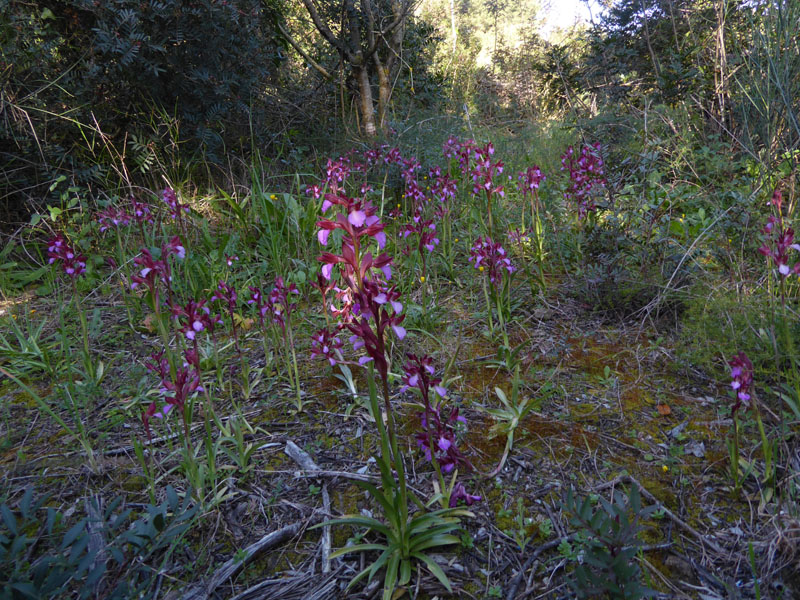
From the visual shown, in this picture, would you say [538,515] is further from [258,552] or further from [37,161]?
[37,161]

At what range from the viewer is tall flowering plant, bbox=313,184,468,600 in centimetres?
129

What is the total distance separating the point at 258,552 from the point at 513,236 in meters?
2.57

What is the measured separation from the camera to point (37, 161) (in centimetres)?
439

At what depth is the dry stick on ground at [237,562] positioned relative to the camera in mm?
1415

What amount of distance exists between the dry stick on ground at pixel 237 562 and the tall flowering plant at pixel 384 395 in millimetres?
218

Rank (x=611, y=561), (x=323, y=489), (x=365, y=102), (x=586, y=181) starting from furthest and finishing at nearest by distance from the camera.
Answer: (x=365, y=102) < (x=586, y=181) < (x=323, y=489) < (x=611, y=561)

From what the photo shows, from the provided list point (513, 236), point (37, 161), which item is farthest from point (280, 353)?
point (37, 161)

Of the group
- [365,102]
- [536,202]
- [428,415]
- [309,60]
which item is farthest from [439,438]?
[309,60]

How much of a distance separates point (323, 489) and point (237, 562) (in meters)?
0.39

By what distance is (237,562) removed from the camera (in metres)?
1.50

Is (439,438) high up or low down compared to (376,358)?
down

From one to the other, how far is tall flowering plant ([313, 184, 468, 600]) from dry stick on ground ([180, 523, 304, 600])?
22 cm

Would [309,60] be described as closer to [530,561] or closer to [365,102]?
[365,102]

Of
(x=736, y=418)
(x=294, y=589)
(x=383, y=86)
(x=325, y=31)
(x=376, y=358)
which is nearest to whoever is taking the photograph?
(x=376, y=358)
